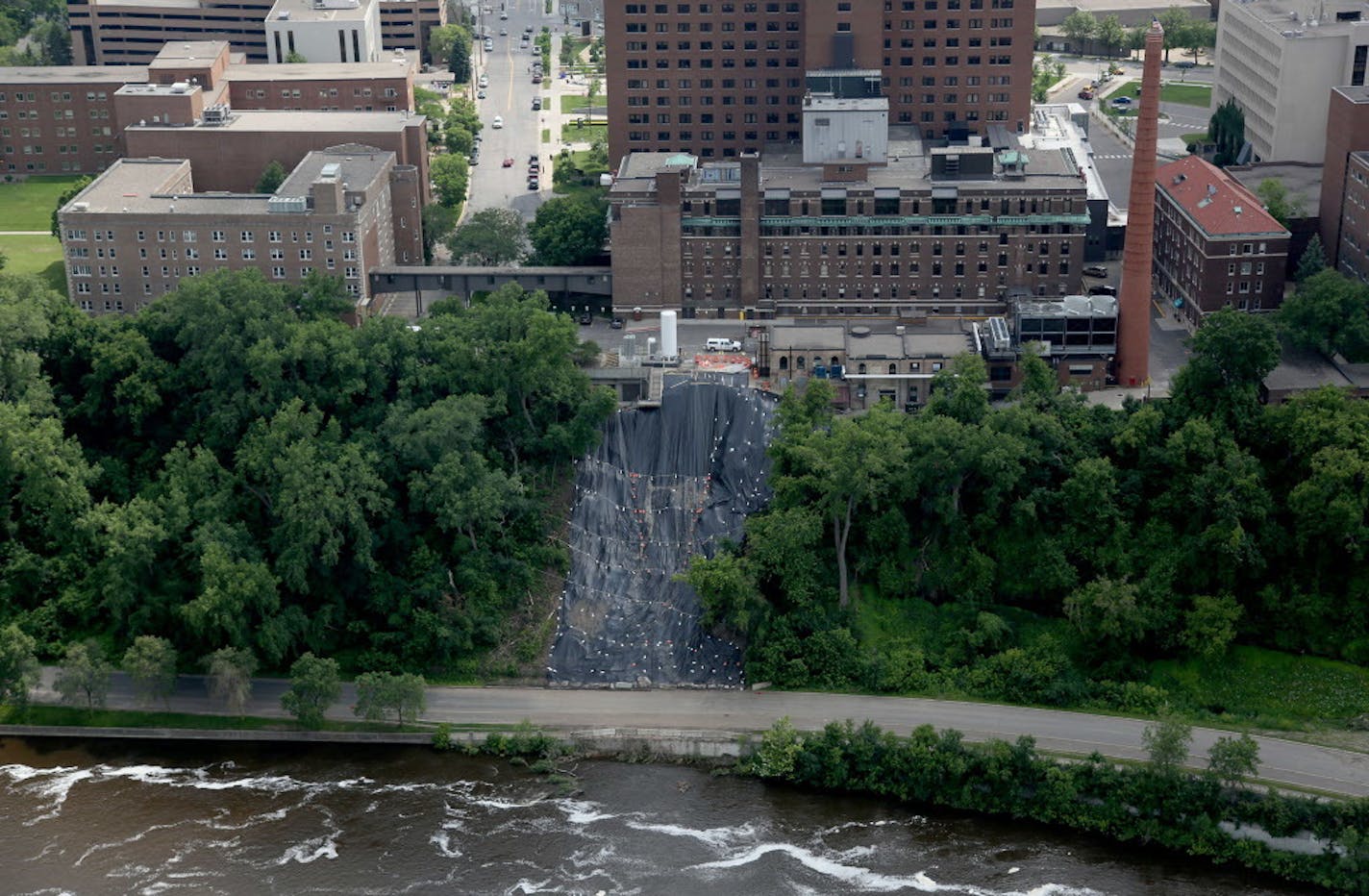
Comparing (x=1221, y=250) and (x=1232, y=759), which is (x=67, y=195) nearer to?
(x=1221, y=250)

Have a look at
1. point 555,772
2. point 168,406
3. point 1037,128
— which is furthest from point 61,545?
point 1037,128

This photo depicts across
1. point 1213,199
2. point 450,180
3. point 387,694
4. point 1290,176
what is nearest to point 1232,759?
point 387,694

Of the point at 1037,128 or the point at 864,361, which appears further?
the point at 1037,128

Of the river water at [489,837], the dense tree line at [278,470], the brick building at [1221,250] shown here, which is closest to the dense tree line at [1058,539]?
the river water at [489,837]

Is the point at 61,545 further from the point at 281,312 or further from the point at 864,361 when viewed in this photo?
the point at 864,361

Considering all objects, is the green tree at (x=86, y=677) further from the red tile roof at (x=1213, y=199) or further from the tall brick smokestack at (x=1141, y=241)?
the red tile roof at (x=1213, y=199)

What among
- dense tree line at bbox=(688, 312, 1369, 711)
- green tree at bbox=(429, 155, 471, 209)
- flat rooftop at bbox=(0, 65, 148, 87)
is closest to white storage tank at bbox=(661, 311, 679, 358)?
dense tree line at bbox=(688, 312, 1369, 711)
